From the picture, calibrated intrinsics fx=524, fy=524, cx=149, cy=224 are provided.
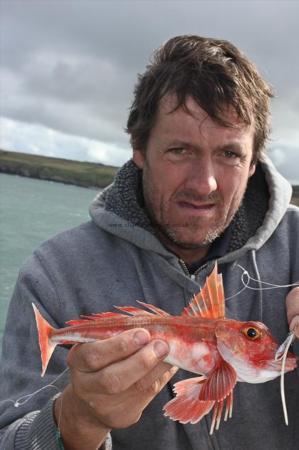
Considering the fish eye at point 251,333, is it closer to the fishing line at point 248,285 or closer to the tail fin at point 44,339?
the tail fin at point 44,339

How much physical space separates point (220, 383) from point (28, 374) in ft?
5.35

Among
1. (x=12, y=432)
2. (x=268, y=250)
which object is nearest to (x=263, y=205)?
(x=268, y=250)

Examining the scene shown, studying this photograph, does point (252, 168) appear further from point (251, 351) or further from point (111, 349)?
point (111, 349)

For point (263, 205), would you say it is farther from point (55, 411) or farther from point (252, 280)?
point (55, 411)

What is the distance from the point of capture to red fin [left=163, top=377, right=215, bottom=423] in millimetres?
2865

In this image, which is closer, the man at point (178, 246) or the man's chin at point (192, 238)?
the man at point (178, 246)

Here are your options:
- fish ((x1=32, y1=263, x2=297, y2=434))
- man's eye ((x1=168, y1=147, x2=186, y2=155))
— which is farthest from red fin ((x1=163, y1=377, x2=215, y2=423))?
man's eye ((x1=168, y1=147, x2=186, y2=155))

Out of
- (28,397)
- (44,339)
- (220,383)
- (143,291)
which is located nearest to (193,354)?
(220,383)

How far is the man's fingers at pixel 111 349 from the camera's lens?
278 centimetres

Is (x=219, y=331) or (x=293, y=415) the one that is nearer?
(x=219, y=331)

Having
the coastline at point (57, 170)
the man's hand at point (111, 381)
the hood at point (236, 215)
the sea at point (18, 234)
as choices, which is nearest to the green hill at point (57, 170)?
the coastline at point (57, 170)

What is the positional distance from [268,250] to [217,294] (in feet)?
5.42

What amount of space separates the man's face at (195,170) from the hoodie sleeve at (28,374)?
1.16 m

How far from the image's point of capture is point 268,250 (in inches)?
183
